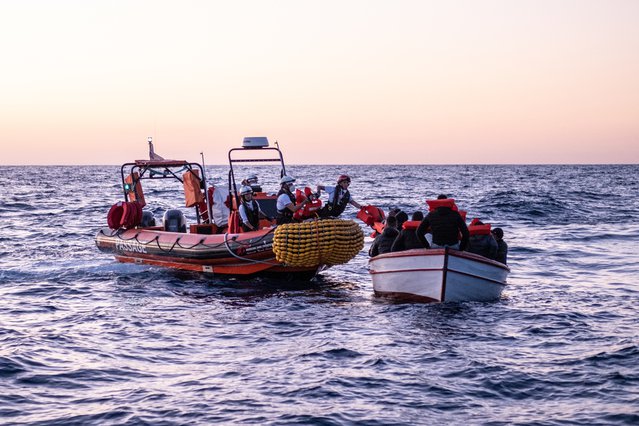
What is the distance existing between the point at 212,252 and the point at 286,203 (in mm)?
1878

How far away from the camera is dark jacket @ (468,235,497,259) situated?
1210 centimetres

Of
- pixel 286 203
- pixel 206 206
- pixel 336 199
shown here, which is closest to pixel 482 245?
pixel 336 199

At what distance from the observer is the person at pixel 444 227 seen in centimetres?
1131

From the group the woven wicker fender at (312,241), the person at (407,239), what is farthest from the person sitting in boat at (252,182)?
the person at (407,239)

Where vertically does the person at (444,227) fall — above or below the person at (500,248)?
above

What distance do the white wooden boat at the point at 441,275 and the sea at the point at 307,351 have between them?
0.28m

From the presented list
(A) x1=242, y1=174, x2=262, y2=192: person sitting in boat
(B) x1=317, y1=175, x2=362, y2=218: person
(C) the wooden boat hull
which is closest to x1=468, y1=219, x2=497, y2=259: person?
(B) x1=317, y1=175, x2=362, y2=218: person

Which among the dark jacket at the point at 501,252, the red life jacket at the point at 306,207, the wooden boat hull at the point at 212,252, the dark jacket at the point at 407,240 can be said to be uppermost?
the red life jacket at the point at 306,207

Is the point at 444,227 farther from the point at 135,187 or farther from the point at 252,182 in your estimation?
the point at 135,187

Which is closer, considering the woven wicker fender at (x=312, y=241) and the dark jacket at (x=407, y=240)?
the dark jacket at (x=407, y=240)

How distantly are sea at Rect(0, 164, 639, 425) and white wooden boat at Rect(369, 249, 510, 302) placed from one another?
0.28m

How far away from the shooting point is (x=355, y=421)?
6.79m

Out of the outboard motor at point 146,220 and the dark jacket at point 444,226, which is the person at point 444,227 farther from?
the outboard motor at point 146,220

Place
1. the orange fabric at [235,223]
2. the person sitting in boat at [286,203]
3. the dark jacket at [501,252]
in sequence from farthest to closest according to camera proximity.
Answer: the orange fabric at [235,223] → the person sitting in boat at [286,203] → the dark jacket at [501,252]
